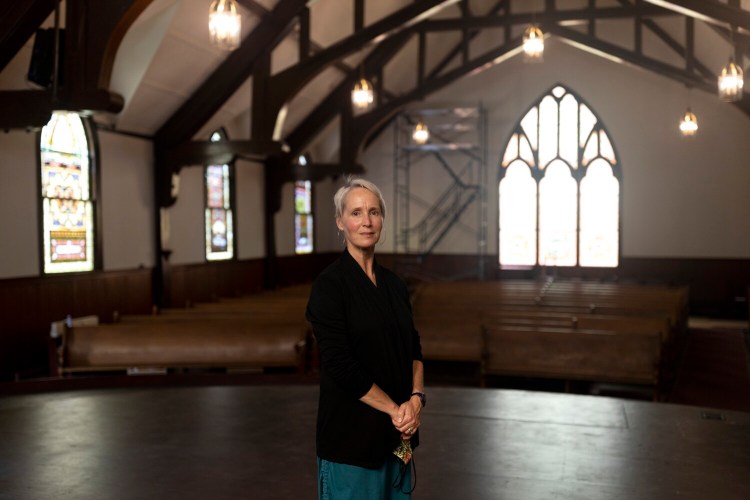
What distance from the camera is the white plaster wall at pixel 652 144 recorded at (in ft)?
50.0

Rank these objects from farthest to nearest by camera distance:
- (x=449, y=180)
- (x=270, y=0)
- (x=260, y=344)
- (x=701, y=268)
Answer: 1. (x=449, y=180)
2. (x=701, y=268)
3. (x=270, y=0)
4. (x=260, y=344)

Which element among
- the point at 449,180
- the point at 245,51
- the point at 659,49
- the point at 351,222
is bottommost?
the point at 351,222

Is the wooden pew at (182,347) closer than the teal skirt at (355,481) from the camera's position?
No

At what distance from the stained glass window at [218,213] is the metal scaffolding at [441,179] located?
5.13 m

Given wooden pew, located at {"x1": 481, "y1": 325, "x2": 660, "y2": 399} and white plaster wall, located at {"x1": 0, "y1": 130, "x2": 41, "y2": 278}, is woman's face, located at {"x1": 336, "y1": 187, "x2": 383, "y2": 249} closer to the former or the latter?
wooden pew, located at {"x1": 481, "y1": 325, "x2": 660, "y2": 399}

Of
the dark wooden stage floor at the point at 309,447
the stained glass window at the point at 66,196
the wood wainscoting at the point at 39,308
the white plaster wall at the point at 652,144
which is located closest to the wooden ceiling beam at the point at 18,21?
the stained glass window at the point at 66,196

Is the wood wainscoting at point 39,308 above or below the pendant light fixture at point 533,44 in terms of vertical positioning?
below

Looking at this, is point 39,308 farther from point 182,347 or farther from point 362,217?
point 362,217

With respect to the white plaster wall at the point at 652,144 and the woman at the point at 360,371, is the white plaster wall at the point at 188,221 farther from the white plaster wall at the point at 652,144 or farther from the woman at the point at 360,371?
the woman at the point at 360,371

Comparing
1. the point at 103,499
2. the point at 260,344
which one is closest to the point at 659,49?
the point at 260,344

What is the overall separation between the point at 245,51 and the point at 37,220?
3.78 meters

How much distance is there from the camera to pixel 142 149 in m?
10.7

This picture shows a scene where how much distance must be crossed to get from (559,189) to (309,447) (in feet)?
45.6

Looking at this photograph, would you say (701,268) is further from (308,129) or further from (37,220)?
(37,220)
